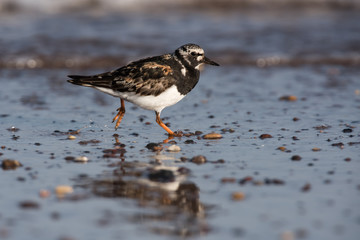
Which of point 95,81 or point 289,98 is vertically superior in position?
point 95,81

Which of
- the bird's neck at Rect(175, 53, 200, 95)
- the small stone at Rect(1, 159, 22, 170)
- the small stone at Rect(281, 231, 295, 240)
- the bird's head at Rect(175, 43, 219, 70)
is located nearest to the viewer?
the small stone at Rect(281, 231, 295, 240)

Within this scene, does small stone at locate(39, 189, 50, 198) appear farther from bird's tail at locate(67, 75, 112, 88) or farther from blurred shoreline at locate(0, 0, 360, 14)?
blurred shoreline at locate(0, 0, 360, 14)

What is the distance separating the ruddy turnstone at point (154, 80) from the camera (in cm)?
714

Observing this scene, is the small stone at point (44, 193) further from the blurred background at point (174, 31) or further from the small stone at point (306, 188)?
the blurred background at point (174, 31)

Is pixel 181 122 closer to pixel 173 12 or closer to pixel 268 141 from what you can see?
pixel 268 141

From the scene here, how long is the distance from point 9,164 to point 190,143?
7.36 ft

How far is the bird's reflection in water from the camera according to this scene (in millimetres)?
4234

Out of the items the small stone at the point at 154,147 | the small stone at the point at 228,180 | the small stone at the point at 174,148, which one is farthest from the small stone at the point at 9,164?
the small stone at the point at 228,180

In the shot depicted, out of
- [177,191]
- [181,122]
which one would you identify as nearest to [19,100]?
[181,122]

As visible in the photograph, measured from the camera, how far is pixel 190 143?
688 cm

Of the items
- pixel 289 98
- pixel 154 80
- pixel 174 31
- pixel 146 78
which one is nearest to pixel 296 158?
pixel 154 80

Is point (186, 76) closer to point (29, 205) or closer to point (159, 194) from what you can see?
point (159, 194)

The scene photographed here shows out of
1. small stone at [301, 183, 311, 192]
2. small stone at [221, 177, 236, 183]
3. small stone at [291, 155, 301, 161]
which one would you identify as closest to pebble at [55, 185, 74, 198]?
small stone at [221, 177, 236, 183]

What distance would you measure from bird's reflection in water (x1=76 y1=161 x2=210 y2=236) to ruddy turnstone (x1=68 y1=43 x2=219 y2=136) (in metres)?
1.44
